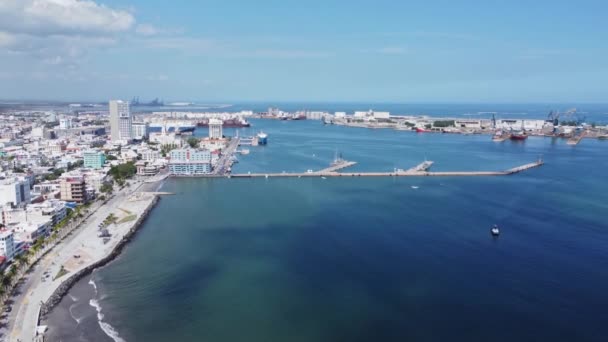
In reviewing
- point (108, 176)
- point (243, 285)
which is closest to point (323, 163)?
point (108, 176)

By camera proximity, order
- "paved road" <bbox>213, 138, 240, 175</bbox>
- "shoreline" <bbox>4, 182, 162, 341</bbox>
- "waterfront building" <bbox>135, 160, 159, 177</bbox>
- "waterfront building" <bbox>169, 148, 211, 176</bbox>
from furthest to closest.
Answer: "paved road" <bbox>213, 138, 240, 175</bbox>
"waterfront building" <bbox>169, 148, 211, 176</bbox>
"waterfront building" <bbox>135, 160, 159, 177</bbox>
"shoreline" <bbox>4, 182, 162, 341</bbox>

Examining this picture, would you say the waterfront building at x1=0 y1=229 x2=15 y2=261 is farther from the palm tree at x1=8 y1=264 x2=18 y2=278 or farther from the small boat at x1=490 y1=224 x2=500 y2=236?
the small boat at x1=490 y1=224 x2=500 y2=236

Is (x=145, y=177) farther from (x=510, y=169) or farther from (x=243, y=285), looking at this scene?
(x=510, y=169)

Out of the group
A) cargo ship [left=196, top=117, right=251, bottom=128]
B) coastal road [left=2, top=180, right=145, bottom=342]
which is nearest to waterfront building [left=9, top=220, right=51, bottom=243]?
coastal road [left=2, top=180, right=145, bottom=342]

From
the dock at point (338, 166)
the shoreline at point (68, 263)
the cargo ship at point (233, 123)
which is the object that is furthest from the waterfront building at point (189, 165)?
the cargo ship at point (233, 123)

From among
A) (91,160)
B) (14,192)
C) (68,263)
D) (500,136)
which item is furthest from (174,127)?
(68,263)

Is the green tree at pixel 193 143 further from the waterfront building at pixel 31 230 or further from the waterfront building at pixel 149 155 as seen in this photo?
the waterfront building at pixel 31 230

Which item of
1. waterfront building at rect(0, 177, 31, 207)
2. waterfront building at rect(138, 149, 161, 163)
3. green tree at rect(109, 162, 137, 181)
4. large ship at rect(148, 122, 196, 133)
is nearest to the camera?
waterfront building at rect(0, 177, 31, 207)

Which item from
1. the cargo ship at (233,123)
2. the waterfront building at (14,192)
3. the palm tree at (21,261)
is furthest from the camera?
the cargo ship at (233,123)
